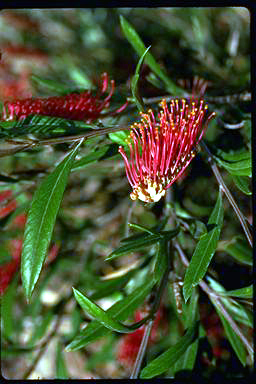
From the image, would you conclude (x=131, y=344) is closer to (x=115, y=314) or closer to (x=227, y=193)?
(x=115, y=314)

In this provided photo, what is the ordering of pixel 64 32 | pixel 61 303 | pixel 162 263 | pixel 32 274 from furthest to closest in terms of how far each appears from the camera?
pixel 64 32
pixel 61 303
pixel 162 263
pixel 32 274

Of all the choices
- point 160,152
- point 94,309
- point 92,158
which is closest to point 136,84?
point 160,152

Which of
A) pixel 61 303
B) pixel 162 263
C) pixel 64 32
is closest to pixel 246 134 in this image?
pixel 162 263

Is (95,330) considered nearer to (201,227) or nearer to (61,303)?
(201,227)

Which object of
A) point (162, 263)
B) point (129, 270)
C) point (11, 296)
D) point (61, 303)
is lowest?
point (61, 303)

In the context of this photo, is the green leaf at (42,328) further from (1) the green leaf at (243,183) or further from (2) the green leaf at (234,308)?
(1) the green leaf at (243,183)

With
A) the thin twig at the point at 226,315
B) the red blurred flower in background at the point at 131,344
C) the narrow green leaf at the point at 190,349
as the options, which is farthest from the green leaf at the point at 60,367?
the thin twig at the point at 226,315

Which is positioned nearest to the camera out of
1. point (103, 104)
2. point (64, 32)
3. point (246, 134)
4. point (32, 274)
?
point (32, 274)
